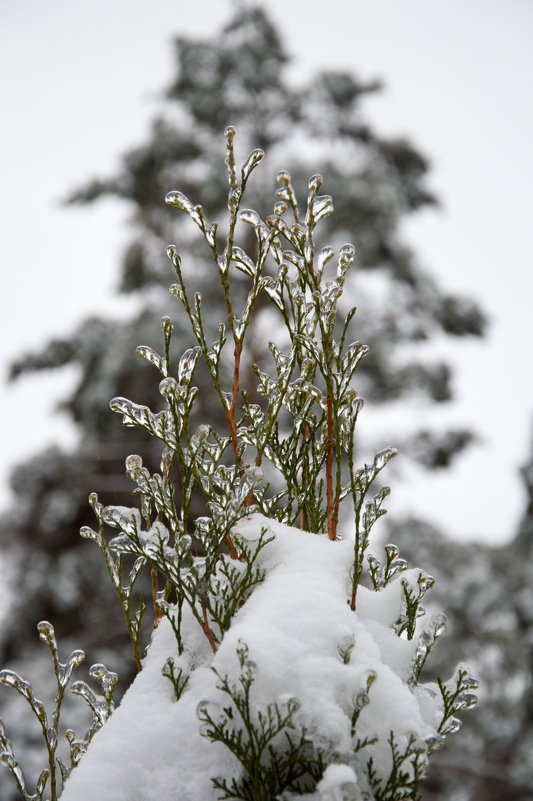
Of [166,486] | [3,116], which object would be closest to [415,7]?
[3,116]

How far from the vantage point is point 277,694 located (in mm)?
1037

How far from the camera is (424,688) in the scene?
52.8 inches

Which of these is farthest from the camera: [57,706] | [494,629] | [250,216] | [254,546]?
[494,629]

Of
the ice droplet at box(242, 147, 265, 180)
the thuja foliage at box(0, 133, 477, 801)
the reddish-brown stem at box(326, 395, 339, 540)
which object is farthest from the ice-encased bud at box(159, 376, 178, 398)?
the ice droplet at box(242, 147, 265, 180)

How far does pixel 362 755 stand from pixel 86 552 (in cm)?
859

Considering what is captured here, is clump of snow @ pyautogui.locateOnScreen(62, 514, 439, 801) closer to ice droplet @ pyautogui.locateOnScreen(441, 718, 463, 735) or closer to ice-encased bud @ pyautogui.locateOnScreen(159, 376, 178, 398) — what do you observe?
ice droplet @ pyautogui.locateOnScreen(441, 718, 463, 735)

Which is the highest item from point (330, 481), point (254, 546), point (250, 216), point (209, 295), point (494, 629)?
point (209, 295)

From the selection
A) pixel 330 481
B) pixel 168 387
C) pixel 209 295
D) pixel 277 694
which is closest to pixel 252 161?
pixel 168 387

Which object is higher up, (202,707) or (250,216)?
(250,216)

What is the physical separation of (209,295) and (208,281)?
0.21 metres

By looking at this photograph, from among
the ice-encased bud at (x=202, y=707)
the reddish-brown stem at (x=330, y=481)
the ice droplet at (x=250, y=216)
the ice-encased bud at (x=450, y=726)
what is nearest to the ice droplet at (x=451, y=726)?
the ice-encased bud at (x=450, y=726)

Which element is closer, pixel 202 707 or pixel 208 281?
pixel 202 707

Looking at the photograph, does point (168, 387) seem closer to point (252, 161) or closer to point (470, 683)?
point (252, 161)

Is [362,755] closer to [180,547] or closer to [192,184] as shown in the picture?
[180,547]
